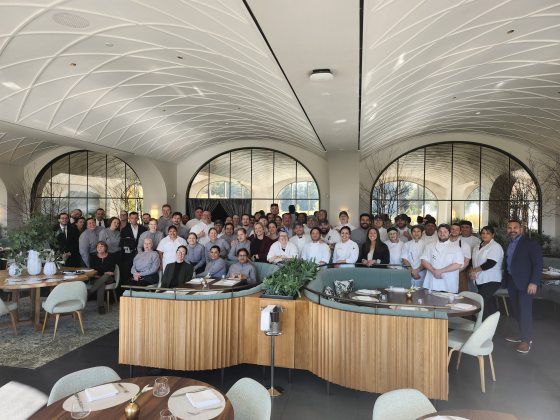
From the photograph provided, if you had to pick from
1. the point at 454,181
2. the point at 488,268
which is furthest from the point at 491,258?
the point at 454,181

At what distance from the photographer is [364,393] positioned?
4.55m

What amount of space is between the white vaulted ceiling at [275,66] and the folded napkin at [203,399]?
3.34m

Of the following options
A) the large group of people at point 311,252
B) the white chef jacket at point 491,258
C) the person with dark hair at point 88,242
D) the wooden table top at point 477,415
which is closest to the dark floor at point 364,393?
the large group of people at point 311,252

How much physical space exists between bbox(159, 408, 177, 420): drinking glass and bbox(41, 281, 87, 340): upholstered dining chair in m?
4.74

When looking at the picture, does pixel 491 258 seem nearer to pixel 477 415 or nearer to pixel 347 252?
pixel 347 252

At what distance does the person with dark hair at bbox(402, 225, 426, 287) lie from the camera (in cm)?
759

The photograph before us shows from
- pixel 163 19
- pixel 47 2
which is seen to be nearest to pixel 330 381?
pixel 163 19

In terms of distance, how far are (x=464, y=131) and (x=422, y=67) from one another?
10.5 meters

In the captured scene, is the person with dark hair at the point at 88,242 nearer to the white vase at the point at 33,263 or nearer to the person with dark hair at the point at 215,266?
the white vase at the point at 33,263

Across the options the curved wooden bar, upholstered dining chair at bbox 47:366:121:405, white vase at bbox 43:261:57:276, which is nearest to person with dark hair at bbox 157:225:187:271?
white vase at bbox 43:261:57:276

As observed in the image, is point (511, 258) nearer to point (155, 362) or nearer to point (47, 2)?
point (155, 362)

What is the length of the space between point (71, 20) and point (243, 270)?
5.05 metres

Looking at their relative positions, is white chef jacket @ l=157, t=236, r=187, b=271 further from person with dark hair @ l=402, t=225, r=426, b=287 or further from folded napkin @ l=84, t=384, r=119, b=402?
folded napkin @ l=84, t=384, r=119, b=402

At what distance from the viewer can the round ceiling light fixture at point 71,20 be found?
21.2ft
